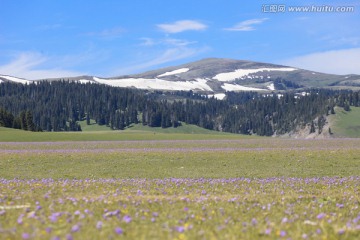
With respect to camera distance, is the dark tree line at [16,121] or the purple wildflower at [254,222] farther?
the dark tree line at [16,121]

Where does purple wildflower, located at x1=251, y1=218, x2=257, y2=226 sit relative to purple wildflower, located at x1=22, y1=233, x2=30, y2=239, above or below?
below

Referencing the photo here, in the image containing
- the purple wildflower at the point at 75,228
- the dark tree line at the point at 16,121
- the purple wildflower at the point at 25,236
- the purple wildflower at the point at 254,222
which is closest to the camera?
the purple wildflower at the point at 25,236

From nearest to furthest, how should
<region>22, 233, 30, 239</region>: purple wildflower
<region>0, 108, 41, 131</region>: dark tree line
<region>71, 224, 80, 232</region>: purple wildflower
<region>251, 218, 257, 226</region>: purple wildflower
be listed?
<region>22, 233, 30, 239</region>: purple wildflower → <region>71, 224, 80, 232</region>: purple wildflower → <region>251, 218, 257, 226</region>: purple wildflower → <region>0, 108, 41, 131</region>: dark tree line

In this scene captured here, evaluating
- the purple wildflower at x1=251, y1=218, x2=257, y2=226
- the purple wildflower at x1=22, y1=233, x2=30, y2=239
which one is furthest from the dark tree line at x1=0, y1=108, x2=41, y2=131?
the purple wildflower at x1=22, y1=233, x2=30, y2=239

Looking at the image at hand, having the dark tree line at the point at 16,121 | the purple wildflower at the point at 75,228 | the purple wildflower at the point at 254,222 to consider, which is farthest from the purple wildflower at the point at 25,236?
the dark tree line at the point at 16,121

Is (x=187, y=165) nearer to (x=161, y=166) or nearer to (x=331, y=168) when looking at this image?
(x=161, y=166)

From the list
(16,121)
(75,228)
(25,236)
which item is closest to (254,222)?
(75,228)

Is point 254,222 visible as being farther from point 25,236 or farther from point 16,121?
point 16,121

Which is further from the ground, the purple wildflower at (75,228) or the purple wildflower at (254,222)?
the purple wildflower at (75,228)

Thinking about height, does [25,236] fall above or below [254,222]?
above

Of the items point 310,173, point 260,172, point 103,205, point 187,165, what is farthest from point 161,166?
point 103,205

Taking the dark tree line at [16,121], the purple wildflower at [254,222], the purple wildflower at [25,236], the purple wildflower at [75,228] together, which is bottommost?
the purple wildflower at [254,222]

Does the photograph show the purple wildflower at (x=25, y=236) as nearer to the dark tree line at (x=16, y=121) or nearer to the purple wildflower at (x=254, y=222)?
the purple wildflower at (x=254, y=222)

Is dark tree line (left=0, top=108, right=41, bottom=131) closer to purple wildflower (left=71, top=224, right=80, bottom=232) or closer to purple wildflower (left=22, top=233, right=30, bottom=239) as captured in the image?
purple wildflower (left=71, top=224, right=80, bottom=232)
